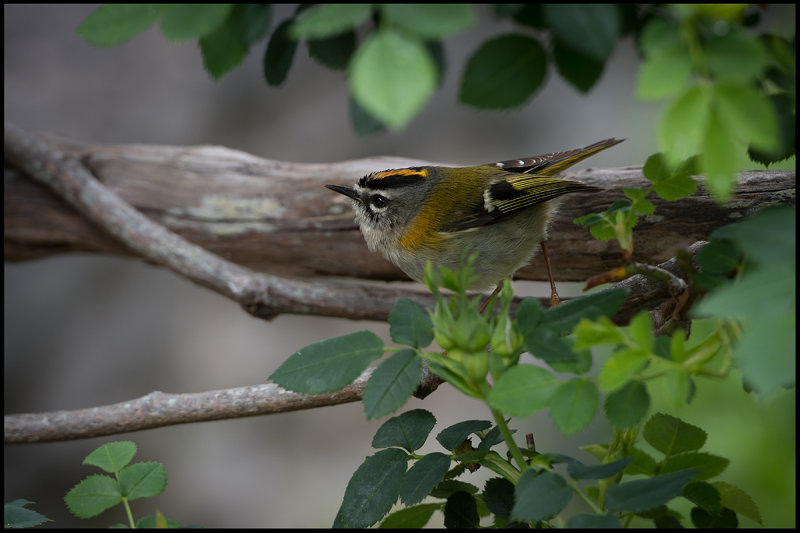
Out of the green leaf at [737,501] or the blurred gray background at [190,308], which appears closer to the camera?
the green leaf at [737,501]

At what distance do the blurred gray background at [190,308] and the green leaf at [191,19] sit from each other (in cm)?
379

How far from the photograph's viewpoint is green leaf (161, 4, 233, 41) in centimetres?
80

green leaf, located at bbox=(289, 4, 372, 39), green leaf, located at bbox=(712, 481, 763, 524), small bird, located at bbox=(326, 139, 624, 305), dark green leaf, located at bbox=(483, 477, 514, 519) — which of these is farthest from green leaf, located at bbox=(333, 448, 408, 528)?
small bird, located at bbox=(326, 139, 624, 305)

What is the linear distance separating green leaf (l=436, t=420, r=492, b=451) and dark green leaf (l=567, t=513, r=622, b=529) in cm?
29

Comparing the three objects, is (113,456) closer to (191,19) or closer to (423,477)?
(423,477)

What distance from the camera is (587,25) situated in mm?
787

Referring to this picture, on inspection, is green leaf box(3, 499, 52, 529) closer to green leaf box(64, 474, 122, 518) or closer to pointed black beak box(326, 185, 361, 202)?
green leaf box(64, 474, 122, 518)

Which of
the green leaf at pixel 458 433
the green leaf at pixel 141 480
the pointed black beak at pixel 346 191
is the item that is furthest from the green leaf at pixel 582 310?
the pointed black beak at pixel 346 191

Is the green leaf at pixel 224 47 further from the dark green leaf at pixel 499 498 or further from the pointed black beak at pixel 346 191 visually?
the pointed black beak at pixel 346 191

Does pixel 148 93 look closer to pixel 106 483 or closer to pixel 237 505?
pixel 237 505

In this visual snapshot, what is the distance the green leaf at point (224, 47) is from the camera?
0.94m

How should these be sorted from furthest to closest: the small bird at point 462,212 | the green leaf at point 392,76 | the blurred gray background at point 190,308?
the blurred gray background at point 190,308 → the small bird at point 462,212 → the green leaf at point 392,76

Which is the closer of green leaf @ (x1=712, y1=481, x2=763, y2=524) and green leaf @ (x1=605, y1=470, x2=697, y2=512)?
green leaf @ (x1=605, y1=470, x2=697, y2=512)

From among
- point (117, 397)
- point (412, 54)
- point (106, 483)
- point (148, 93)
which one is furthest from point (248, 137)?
point (412, 54)
